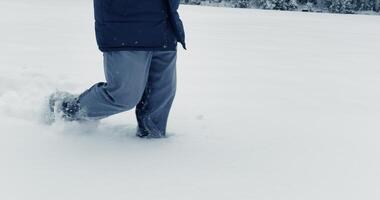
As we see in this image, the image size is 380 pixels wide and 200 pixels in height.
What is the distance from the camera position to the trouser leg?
2.32 meters

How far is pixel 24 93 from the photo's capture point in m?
2.96

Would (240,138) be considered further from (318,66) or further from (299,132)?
(318,66)

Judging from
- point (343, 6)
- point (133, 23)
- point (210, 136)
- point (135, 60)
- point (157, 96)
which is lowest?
point (343, 6)

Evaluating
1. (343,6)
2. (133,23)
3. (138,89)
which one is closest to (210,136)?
(138,89)

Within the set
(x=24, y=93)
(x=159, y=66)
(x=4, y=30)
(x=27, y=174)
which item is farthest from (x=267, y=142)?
(x=4, y=30)

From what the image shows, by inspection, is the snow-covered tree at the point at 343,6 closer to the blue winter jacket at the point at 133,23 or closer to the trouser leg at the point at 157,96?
the trouser leg at the point at 157,96

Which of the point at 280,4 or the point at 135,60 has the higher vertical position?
the point at 135,60

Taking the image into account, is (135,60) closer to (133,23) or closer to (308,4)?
(133,23)

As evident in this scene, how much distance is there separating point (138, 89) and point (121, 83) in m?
0.08

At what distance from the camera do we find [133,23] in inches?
85.1

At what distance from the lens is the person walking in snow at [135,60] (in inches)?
84.9

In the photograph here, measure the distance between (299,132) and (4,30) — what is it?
425 cm

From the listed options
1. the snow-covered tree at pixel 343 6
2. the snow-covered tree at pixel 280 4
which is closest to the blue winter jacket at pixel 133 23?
the snow-covered tree at pixel 280 4

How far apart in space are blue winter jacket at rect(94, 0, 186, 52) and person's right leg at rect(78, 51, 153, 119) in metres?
0.05
